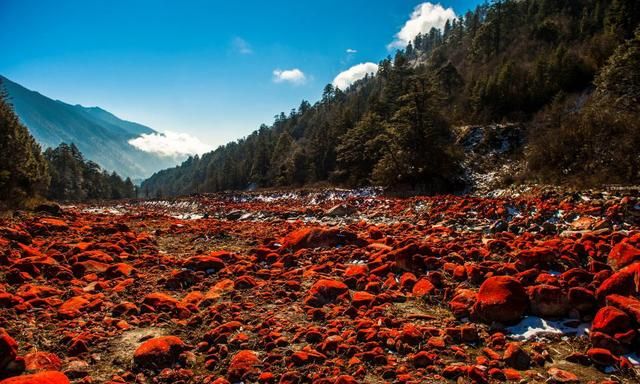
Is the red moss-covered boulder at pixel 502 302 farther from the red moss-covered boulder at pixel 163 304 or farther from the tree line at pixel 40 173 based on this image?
the tree line at pixel 40 173

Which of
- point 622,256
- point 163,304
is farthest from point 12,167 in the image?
point 622,256

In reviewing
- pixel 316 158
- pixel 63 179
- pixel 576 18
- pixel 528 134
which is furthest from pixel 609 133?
pixel 63 179

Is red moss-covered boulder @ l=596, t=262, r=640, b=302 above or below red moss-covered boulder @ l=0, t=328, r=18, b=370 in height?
above

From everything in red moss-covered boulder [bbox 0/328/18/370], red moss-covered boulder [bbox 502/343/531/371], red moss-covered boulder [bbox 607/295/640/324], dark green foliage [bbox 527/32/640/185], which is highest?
dark green foliage [bbox 527/32/640/185]

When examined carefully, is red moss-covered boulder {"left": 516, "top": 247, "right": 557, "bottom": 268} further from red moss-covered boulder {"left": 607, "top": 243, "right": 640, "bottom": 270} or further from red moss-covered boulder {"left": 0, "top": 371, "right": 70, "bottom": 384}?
red moss-covered boulder {"left": 0, "top": 371, "right": 70, "bottom": 384}

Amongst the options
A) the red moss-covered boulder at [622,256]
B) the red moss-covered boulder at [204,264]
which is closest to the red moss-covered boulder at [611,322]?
the red moss-covered boulder at [622,256]

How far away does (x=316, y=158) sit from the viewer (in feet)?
223

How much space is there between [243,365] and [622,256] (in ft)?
18.9

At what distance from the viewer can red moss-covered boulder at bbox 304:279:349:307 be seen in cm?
577

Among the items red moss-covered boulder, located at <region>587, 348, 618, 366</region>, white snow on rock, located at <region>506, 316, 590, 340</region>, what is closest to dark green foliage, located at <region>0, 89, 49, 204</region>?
white snow on rock, located at <region>506, 316, 590, 340</region>

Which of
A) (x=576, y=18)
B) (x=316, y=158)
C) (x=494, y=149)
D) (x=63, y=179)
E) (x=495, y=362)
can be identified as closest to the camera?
(x=495, y=362)

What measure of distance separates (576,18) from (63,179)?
400ft

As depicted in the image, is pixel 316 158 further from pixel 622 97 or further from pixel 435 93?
pixel 622 97

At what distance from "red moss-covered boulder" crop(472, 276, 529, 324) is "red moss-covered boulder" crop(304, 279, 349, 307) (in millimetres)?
2159
